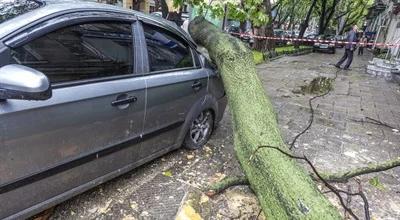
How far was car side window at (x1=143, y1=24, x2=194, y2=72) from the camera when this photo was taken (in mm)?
3236

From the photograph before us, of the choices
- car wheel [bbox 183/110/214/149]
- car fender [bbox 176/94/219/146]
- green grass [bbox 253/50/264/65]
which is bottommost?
green grass [bbox 253/50/264/65]

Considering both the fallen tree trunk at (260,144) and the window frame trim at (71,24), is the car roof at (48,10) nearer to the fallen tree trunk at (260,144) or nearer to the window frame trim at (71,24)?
the window frame trim at (71,24)

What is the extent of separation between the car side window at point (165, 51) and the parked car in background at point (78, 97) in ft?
0.04

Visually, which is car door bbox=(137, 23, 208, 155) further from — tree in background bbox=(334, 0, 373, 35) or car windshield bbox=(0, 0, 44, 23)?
tree in background bbox=(334, 0, 373, 35)

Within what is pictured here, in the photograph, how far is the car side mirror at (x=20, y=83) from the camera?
74.5 inches

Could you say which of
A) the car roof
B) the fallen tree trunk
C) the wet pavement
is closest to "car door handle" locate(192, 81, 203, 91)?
the fallen tree trunk

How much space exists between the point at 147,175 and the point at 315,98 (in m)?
5.25

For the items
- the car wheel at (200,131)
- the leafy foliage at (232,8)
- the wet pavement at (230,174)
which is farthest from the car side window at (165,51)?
the leafy foliage at (232,8)

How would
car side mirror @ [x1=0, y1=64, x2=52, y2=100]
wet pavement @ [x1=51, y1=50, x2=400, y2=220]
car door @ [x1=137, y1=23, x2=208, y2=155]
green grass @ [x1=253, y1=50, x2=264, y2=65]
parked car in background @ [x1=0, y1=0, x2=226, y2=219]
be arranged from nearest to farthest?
car side mirror @ [x1=0, y1=64, x2=52, y2=100], parked car in background @ [x1=0, y1=0, x2=226, y2=219], wet pavement @ [x1=51, y1=50, x2=400, y2=220], car door @ [x1=137, y1=23, x2=208, y2=155], green grass @ [x1=253, y1=50, x2=264, y2=65]

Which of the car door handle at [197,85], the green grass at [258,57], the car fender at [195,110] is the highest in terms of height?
the car door handle at [197,85]

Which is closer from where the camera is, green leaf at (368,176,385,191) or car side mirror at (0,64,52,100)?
car side mirror at (0,64,52,100)

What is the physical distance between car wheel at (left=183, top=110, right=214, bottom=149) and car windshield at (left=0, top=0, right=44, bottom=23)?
198cm

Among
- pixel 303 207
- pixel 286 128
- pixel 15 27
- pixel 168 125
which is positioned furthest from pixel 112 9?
pixel 286 128

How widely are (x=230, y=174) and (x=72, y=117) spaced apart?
6.32ft
